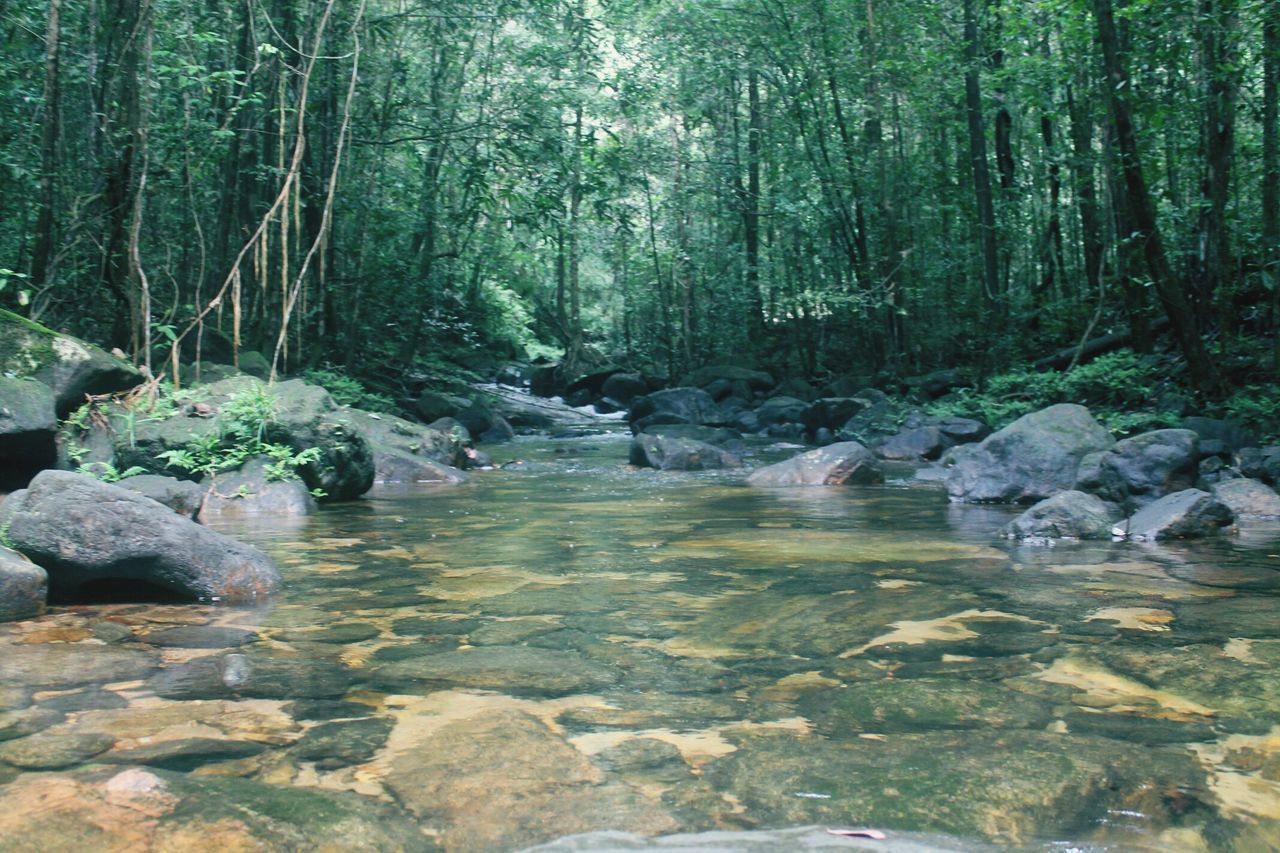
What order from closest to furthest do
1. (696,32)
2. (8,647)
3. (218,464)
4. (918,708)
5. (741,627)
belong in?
1. (918,708)
2. (8,647)
3. (741,627)
4. (218,464)
5. (696,32)

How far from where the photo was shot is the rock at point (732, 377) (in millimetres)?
19719

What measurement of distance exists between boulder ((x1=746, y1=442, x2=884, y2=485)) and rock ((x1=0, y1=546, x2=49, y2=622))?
6.65 metres

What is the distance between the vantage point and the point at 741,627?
13.3 ft

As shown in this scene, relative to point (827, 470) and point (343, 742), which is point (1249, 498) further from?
point (343, 742)

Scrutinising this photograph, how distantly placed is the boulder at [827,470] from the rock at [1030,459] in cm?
102

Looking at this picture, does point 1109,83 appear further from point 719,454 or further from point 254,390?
point 254,390

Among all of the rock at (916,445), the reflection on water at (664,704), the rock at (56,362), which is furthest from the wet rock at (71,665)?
the rock at (916,445)

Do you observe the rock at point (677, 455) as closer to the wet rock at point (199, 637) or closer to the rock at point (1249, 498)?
the rock at point (1249, 498)

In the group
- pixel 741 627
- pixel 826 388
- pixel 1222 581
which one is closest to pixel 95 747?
pixel 741 627

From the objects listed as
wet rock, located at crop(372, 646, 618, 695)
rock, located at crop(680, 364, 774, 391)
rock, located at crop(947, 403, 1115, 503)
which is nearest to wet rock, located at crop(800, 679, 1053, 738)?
wet rock, located at crop(372, 646, 618, 695)

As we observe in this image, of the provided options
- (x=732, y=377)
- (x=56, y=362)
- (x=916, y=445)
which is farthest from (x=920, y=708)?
(x=732, y=377)

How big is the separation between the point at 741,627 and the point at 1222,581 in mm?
2392

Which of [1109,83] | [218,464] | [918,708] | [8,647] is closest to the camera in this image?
[918,708]

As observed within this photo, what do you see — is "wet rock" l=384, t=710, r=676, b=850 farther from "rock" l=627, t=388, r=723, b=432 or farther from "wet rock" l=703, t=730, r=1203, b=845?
"rock" l=627, t=388, r=723, b=432
